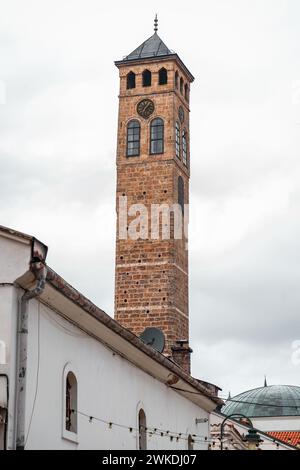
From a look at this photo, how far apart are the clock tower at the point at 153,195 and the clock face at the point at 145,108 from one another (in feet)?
0.15

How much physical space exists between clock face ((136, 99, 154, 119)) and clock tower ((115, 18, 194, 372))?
0.04 m

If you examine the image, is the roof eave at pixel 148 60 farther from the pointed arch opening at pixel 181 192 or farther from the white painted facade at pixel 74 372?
the white painted facade at pixel 74 372

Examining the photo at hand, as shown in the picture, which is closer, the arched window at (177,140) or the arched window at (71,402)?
the arched window at (71,402)

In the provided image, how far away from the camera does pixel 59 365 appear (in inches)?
580

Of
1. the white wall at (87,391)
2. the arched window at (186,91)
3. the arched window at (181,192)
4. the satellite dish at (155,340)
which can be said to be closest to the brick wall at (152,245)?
the arched window at (181,192)

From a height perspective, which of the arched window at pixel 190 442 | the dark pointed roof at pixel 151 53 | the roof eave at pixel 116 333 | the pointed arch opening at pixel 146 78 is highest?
the dark pointed roof at pixel 151 53

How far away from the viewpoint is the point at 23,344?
13219 mm

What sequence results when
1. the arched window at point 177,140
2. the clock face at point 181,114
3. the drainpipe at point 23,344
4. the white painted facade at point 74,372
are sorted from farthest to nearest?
the clock face at point 181,114 < the arched window at point 177,140 < the white painted facade at point 74,372 < the drainpipe at point 23,344

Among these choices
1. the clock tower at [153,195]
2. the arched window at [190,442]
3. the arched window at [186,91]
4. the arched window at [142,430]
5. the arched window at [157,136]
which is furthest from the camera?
the arched window at [186,91]

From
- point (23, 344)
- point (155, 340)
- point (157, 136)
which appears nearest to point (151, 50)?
point (157, 136)

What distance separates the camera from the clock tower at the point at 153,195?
42.7 m
